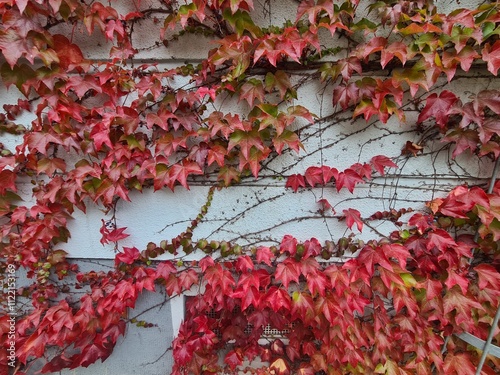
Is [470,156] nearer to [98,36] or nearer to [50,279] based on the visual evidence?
[98,36]

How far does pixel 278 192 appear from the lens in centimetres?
207

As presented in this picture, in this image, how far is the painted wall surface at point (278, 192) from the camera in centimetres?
194

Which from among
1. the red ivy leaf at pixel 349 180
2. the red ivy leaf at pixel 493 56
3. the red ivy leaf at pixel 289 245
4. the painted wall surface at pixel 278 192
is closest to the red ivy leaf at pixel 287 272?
the red ivy leaf at pixel 289 245

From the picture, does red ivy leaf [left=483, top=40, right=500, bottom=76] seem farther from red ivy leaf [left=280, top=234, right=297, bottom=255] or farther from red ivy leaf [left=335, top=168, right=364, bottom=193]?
red ivy leaf [left=280, top=234, right=297, bottom=255]

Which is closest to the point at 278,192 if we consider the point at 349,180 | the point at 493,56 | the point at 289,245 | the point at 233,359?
the point at 289,245

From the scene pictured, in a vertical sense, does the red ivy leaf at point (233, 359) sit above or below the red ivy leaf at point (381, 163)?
below

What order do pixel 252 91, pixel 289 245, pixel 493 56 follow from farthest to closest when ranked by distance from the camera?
→ pixel 289 245, pixel 252 91, pixel 493 56

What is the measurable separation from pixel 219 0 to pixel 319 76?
79 cm

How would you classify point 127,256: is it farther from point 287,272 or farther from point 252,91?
point 252,91

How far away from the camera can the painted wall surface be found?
1.94m

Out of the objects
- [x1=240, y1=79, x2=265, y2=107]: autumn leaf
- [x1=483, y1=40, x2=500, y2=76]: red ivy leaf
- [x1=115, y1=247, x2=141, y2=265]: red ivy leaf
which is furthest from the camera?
Answer: [x1=115, y1=247, x2=141, y2=265]: red ivy leaf

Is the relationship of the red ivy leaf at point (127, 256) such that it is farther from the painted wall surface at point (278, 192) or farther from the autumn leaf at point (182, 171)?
the autumn leaf at point (182, 171)

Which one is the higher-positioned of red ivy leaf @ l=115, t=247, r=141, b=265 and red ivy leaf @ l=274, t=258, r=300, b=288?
red ivy leaf @ l=115, t=247, r=141, b=265

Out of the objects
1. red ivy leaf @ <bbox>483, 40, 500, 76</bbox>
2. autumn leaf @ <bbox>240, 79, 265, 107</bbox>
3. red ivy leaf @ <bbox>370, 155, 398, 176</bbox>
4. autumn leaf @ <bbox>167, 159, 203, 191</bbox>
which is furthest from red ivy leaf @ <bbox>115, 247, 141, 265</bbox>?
red ivy leaf @ <bbox>483, 40, 500, 76</bbox>
